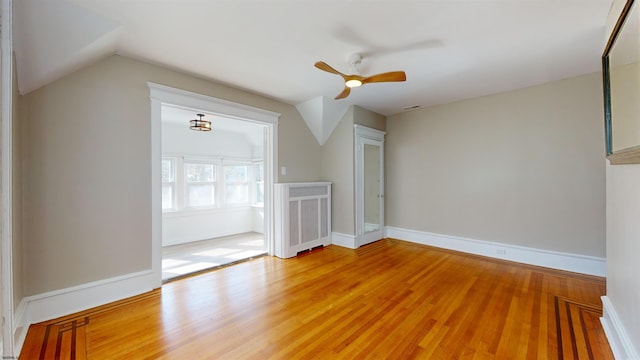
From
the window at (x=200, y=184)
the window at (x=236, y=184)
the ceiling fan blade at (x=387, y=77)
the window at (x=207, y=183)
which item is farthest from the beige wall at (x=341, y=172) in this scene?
the window at (x=200, y=184)

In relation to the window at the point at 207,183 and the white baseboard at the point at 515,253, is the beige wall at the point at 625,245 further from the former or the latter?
the window at the point at 207,183

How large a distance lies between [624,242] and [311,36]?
8.92 feet

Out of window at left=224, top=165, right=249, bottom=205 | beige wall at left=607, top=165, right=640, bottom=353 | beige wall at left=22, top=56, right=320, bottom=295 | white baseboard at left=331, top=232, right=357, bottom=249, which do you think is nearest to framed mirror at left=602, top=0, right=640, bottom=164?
beige wall at left=607, top=165, right=640, bottom=353

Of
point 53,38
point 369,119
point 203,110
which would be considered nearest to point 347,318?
point 203,110

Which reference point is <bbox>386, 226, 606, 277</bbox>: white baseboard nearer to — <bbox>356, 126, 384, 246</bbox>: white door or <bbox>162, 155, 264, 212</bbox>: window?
<bbox>356, 126, 384, 246</bbox>: white door

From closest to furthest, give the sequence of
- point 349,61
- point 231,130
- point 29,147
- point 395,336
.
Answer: point 395,336
point 29,147
point 349,61
point 231,130

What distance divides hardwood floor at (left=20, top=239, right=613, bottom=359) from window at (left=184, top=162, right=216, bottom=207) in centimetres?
254

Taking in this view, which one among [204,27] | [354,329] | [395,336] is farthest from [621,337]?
[204,27]

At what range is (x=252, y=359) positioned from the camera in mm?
1637

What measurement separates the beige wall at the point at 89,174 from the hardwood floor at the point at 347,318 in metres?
0.44

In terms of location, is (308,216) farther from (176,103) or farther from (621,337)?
(621,337)

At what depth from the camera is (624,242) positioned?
5.42ft

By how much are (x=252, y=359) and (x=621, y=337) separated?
2.39 m

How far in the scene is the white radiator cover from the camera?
3.77 m
